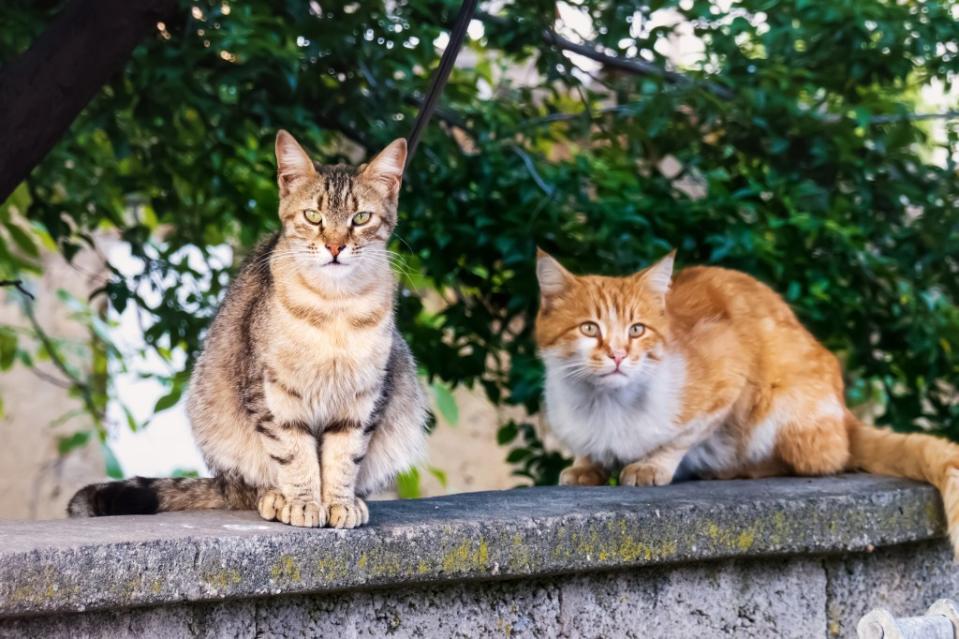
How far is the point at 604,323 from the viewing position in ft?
11.3

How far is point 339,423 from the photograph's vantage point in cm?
244

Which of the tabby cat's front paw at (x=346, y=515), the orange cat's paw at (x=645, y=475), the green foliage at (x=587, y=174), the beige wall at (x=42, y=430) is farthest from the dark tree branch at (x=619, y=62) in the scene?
the beige wall at (x=42, y=430)

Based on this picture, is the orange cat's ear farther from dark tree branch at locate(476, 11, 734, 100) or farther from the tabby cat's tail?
the tabby cat's tail

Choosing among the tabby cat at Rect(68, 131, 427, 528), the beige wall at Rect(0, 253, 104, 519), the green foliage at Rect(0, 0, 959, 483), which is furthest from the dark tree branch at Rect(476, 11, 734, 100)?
the beige wall at Rect(0, 253, 104, 519)

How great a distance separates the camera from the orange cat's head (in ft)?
11.2

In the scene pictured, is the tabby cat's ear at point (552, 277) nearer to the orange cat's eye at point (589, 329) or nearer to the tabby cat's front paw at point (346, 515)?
the orange cat's eye at point (589, 329)

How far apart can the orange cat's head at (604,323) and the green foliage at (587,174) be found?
0.34 m

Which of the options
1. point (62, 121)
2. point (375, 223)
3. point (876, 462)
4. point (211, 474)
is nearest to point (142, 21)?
point (62, 121)

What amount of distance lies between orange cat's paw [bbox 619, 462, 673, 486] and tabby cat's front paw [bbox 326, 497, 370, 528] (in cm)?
122

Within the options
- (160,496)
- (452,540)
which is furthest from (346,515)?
(160,496)

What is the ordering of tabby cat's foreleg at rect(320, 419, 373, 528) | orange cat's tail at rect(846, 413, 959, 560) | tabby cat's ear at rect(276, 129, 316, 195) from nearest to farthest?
tabby cat's foreleg at rect(320, 419, 373, 528) → tabby cat's ear at rect(276, 129, 316, 195) → orange cat's tail at rect(846, 413, 959, 560)

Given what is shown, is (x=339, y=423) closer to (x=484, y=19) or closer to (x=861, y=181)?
(x=484, y=19)

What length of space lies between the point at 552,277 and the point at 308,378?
1.33 meters

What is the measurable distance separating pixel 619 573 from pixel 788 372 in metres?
1.25
